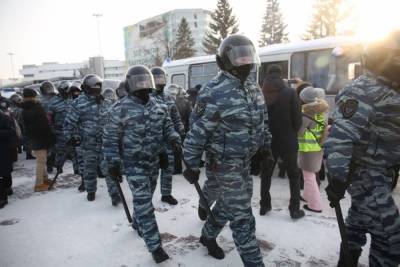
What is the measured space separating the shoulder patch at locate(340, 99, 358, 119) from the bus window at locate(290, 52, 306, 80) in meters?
6.45

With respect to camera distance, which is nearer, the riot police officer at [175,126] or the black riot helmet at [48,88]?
the riot police officer at [175,126]

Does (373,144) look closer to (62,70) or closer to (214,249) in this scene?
(214,249)

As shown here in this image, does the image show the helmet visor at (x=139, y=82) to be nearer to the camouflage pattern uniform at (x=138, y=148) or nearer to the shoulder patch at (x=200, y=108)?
the camouflage pattern uniform at (x=138, y=148)

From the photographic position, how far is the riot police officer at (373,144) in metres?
2.20

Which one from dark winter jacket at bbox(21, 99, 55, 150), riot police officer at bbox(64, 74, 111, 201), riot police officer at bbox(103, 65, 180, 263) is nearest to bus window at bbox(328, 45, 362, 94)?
riot police officer at bbox(64, 74, 111, 201)

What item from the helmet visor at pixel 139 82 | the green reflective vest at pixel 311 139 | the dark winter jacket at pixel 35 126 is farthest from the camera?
the dark winter jacket at pixel 35 126

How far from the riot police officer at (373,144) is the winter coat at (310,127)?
2.02m

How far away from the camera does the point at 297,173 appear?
4219 mm

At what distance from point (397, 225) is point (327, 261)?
44.0 inches

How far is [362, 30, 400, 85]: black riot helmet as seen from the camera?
2176mm

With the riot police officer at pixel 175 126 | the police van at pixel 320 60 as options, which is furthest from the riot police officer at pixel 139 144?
the police van at pixel 320 60

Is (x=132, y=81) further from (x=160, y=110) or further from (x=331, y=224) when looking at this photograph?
(x=331, y=224)

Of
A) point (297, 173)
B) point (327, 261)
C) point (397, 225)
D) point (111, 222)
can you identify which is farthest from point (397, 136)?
point (111, 222)

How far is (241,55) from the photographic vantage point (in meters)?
2.77
